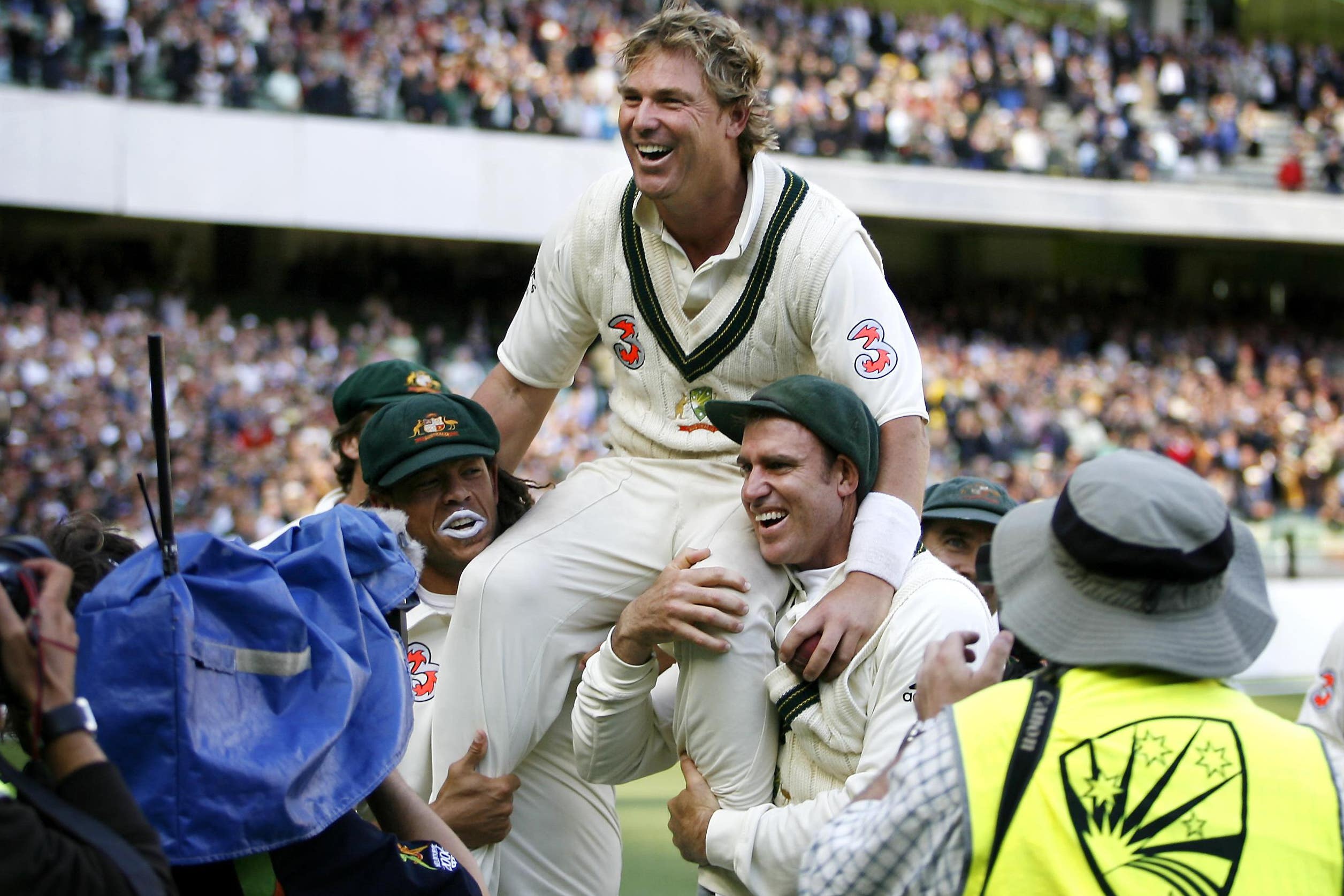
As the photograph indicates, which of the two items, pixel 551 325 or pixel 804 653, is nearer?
pixel 804 653

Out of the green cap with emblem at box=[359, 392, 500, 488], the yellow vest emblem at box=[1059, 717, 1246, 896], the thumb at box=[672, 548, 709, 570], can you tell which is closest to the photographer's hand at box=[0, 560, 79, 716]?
the yellow vest emblem at box=[1059, 717, 1246, 896]

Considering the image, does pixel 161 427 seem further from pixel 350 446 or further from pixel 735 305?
pixel 350 446

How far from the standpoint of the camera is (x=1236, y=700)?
1.88 metres

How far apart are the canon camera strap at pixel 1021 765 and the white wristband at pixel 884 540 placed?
0.98m

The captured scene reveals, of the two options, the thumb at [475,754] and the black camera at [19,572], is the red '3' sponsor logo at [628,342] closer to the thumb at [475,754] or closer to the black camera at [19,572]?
the thumb at [475,754]

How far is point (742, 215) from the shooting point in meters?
3.25

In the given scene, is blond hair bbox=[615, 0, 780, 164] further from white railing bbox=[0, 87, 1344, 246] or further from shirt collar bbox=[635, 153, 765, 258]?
white railing bbox=[0, 87, 1344, 246]

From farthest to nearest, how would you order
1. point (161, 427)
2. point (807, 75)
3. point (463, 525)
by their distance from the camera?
point (807, 75), point (463, 525), point (161, 427)

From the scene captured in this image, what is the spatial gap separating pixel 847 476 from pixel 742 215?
25.3 inches

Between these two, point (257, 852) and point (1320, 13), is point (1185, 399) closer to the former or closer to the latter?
point (1320, 13)

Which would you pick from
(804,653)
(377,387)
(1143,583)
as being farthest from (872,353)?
(377,387)

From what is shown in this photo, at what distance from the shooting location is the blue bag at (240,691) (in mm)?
2023

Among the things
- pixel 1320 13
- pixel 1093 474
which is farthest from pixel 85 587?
pixel 1320 13

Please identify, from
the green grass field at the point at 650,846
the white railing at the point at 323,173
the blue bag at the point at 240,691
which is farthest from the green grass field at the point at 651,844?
the white railing at the point at 323,173
